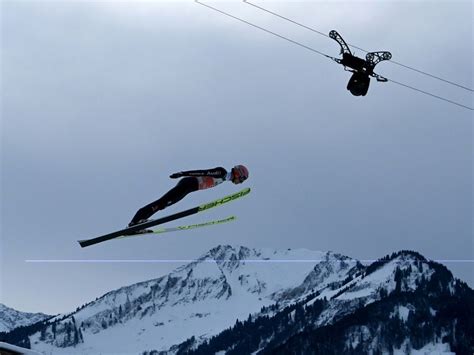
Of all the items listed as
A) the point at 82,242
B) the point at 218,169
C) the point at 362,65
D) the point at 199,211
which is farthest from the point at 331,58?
the point at 82,242

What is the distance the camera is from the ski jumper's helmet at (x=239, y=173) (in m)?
30.3

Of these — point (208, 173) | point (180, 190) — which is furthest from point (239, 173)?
point (180, 190)

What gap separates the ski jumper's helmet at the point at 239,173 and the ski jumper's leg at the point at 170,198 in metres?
1.57

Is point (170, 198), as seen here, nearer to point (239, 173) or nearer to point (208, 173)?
point (208, 173)

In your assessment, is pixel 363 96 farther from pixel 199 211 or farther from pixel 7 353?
pixel 7 353

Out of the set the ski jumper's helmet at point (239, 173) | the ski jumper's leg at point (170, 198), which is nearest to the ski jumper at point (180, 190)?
the ski jumper's leg at point (170, 198)

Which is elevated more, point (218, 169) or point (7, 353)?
point (218, 169)

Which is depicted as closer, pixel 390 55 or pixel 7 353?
pixel 7 353

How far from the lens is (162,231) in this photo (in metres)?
31.4

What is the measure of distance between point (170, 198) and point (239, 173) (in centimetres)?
264

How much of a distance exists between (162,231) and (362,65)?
8.63 meters

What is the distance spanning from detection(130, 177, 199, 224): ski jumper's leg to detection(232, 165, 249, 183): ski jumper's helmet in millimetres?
1567

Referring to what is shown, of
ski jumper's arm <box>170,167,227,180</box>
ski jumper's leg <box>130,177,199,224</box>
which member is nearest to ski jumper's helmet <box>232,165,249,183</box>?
ski jumper's arm <box>170,167,227,180</box>

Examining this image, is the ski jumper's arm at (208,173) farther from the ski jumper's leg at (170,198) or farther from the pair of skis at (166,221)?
the pair of skis at (166,221)
